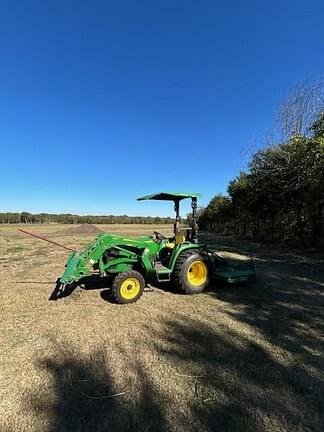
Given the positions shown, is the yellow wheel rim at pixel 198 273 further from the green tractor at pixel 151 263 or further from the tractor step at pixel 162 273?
the tractor step at pixel 162 273

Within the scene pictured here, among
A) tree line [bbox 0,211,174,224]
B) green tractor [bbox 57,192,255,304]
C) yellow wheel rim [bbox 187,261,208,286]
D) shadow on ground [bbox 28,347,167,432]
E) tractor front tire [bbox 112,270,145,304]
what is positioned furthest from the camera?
tree line [bbox 0,211,174,224]

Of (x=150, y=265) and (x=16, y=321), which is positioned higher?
(x=150, y=265)

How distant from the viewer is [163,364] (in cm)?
354

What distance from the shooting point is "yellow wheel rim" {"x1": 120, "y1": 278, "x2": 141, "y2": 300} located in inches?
230

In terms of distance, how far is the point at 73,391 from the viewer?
120 inches

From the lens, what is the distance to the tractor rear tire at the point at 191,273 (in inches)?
254

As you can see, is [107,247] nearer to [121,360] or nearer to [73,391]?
[121,360]

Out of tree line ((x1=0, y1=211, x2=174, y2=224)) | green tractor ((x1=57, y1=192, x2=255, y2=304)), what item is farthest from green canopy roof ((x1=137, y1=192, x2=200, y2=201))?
tree line ((x1=0, y1=211, x2=174, y2=224))

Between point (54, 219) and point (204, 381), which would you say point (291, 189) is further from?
point (54, 219)

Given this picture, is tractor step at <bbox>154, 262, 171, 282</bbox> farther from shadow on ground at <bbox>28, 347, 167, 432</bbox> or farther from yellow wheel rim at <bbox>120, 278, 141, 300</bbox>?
shadow on ground at <bbox>28, 347, 167, 432</bbox>

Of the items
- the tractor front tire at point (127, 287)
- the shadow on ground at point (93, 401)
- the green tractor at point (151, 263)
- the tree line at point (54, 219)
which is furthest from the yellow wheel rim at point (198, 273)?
the tree line at point (54, 219)

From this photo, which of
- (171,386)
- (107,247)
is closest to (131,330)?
(171,386)

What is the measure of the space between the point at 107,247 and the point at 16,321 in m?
2.08

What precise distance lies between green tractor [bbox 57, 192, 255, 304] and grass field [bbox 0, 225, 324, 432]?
16.1 inches
